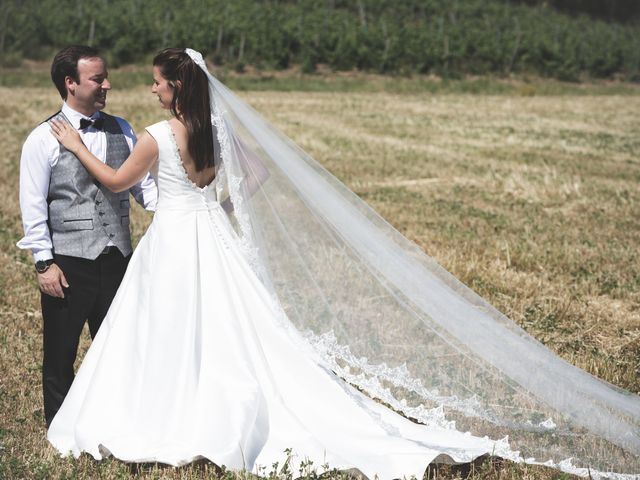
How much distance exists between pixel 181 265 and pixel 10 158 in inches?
424

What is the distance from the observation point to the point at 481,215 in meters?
10.5

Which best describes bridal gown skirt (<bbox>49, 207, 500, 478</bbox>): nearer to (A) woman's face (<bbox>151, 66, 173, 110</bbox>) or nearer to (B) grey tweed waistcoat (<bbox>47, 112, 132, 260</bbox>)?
(B) grey tweed waistcoat (<bbox>47, 112, 132, 260</bbox>)

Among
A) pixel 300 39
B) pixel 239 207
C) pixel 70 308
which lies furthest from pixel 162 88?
pixel 300 39

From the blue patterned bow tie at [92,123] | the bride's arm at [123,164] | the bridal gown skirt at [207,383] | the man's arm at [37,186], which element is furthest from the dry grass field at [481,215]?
the blue patterned bow tie at [92,123]

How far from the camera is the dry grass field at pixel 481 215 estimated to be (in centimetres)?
523

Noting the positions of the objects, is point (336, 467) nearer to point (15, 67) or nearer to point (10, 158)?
point (10, 158)

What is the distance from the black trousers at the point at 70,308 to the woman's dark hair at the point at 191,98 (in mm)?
745

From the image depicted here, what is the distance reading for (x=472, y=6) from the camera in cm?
5622

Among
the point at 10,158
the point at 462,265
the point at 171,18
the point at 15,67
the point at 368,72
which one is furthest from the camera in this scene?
the point at 171,18

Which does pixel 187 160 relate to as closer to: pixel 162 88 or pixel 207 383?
pixel 162 88

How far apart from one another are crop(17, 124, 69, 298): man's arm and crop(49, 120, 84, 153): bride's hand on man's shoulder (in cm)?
4

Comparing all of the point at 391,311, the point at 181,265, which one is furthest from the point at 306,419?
the point at 181,265

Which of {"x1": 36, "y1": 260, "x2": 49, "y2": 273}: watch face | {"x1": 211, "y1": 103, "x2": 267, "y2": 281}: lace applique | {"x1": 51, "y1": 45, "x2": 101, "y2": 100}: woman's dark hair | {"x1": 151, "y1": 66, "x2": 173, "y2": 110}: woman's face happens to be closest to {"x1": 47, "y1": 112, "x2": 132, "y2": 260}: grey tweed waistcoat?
{"x1": 36, "y1": 260, "x2": 49, "y2": 273}: watch face

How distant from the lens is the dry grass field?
17.1 feet
